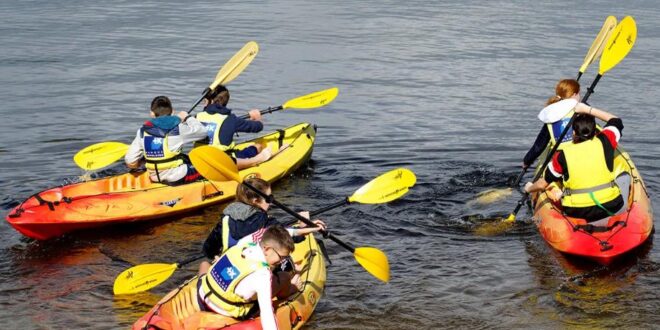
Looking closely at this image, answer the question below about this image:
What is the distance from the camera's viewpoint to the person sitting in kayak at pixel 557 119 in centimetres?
917

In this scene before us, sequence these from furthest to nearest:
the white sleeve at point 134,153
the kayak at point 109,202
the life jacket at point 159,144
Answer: the white sleeve at point 134,153, the life jacket at point 159,144, the kayak at point 109,202

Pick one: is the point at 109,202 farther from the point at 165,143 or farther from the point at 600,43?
the point at 600,43

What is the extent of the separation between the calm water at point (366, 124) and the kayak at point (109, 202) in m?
0.19

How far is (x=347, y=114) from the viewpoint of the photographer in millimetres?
15570

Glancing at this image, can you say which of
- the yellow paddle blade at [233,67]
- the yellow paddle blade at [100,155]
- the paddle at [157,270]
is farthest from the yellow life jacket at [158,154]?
the paddle at [157,270]

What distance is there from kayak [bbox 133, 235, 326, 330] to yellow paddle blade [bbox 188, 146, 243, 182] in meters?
0.86

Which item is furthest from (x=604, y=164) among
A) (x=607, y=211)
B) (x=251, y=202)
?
(x=251, y=202)

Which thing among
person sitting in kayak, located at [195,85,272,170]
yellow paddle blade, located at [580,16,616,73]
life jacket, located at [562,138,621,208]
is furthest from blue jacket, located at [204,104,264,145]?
yellow paddle blade, located at [580,16,616,73]

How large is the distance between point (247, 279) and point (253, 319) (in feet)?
1.28

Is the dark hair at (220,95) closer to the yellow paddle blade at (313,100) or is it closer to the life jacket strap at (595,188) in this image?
the yellow paddle blade at (313,100)

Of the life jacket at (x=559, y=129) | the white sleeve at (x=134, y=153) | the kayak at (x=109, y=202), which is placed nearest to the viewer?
the kayak at (x=109, y=202)

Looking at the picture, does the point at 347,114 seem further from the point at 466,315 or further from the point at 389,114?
the point at 466,315

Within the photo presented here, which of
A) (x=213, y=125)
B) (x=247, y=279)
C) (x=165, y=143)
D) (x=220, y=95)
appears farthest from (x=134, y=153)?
(x=247, y=279)

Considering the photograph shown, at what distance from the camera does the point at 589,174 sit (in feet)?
26.5
